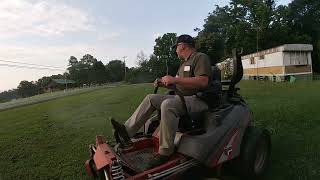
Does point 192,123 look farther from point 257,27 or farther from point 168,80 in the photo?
point 257,27

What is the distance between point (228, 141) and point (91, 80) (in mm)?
103835

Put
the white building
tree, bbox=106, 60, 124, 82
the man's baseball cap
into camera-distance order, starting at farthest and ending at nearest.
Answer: tree, bbox=106, 60, 124, 82, the white building, the man's baseball cap

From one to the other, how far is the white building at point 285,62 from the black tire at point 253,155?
2746cm

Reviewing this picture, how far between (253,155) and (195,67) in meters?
1.56

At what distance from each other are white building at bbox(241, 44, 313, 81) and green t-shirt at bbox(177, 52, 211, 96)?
1119 inches

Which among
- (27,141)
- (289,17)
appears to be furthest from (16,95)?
(27,141)

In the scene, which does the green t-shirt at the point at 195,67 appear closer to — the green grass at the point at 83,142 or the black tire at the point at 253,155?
the black tire at the point at 253,155

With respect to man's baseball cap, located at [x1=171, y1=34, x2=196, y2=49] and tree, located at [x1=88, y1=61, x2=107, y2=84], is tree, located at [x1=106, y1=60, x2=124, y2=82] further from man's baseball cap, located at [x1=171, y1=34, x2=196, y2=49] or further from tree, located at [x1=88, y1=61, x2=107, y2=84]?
man's baseball cap, located at [x1=171, y1=34, x2=196, y2=49]

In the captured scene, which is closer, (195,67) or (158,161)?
(158,161)

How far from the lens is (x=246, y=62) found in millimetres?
43219

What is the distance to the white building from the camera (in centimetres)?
3297

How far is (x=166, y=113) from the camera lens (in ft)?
17.0

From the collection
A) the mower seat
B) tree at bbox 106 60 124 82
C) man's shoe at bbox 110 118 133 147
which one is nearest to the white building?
the mower seat

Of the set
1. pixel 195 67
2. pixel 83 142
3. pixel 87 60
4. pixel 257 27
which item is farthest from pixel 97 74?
pixel 195 67
